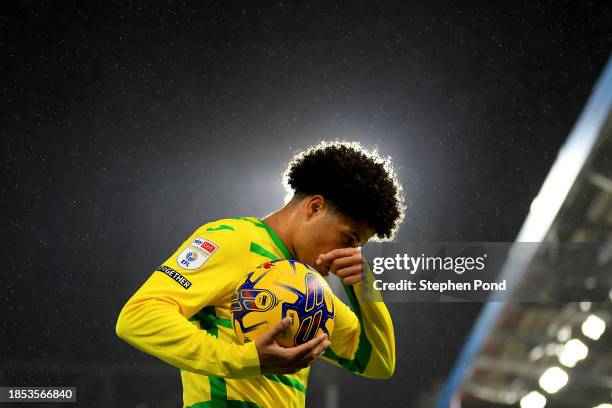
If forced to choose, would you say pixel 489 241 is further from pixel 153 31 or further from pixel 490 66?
pixel 153 31

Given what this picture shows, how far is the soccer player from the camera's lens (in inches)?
38.0

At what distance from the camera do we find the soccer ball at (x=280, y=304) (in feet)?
3.30

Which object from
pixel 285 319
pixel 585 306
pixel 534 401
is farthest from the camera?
pixel 585 306

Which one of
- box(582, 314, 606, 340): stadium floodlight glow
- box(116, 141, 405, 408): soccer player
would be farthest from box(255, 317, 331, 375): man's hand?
box(582, 314, 606, 340): stadium floodlight glow

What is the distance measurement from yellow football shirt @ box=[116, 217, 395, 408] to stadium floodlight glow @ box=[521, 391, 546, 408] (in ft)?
6.80

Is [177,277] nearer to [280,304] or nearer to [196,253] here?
[196,253]

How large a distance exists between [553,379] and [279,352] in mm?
2560

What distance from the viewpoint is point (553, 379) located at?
10.3 ft

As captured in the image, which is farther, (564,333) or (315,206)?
(564,333)

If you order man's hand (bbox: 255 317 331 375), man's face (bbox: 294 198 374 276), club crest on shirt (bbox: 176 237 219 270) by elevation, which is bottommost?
man's hand (bbox: 255 317 331 375)

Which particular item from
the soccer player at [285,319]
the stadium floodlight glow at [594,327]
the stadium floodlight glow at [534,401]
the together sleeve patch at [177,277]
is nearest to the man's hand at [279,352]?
the soccer player at [285,319]

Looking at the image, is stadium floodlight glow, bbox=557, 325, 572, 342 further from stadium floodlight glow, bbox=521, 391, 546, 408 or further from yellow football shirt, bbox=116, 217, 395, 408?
yellow football shirt, bbox=116, 217, 395, 408

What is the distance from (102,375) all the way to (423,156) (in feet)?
5.37

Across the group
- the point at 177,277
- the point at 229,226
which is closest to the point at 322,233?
the point at 229,226
